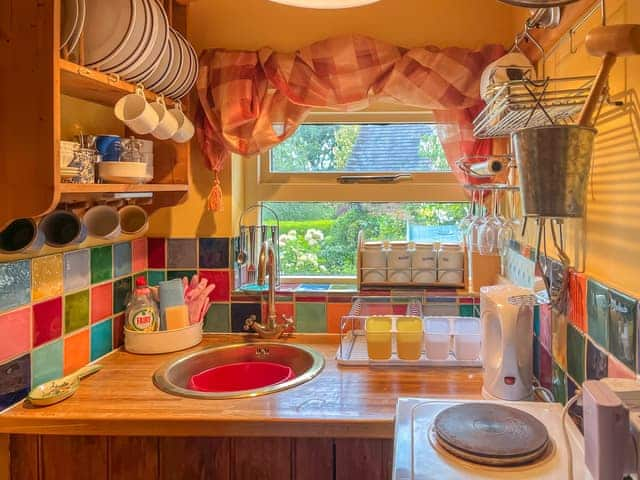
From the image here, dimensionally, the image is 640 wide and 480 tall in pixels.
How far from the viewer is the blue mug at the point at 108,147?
1386 millimetres

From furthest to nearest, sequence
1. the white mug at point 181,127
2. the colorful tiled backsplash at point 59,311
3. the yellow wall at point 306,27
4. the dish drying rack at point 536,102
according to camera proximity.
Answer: the yellow wall at point 306,27
the white mug at point 181,127
the colorful tiled backsplash at point 59,311
the dish drying rack at point 536,102

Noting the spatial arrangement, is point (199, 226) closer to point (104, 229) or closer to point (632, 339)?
point (104, 229)

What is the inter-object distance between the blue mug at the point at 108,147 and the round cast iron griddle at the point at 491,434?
3.60 ft

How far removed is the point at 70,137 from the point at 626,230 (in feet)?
4.74

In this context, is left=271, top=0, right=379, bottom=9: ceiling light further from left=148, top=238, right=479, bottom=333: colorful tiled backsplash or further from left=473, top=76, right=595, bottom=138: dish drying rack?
left=148, top=238, right=479, bottom=333: colorful tiled backsplash

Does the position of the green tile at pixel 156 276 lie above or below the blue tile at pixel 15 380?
above

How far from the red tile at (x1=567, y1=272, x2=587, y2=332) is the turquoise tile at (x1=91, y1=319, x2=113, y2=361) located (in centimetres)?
142

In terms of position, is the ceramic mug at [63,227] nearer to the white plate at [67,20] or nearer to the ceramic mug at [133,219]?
the ceramic mug at [133,219]

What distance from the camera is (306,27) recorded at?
185 cm

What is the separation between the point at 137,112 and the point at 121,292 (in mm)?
703

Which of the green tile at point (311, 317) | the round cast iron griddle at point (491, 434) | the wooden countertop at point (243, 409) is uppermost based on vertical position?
the green tile at point (311, 317)

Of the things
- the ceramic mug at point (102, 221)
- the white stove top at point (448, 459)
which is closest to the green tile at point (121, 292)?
the ceramic mug at point (102, 221)

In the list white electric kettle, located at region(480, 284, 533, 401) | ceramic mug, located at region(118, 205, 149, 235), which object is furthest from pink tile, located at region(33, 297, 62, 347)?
white electric kettle, located at region(480, 284, 533, 401)

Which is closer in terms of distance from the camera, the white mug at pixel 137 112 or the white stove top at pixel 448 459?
the white stove top at pixel 448 459
